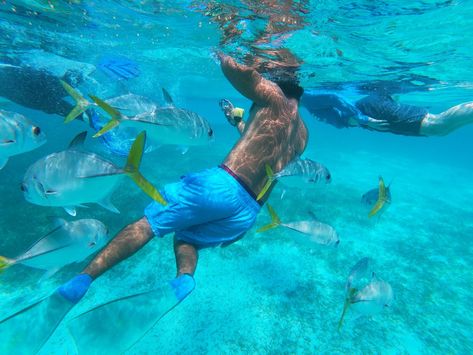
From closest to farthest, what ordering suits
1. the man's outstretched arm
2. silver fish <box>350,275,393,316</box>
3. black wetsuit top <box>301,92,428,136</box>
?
the man's outstretched arm, silver fish <box>350,275,393,316</box>, black wetsuit top <box>301,92,428,136</box>

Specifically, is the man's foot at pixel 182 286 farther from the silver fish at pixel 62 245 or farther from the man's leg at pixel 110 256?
the silver fish at pixel 62 245

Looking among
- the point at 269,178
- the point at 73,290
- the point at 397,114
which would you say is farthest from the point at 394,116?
the point at 73,290

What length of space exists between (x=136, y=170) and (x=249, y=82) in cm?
234

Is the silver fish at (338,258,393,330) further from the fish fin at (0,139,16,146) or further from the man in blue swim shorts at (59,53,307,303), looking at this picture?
the fish fin at (0,139,16,146)

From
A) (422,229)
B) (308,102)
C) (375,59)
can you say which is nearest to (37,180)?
(308,102)

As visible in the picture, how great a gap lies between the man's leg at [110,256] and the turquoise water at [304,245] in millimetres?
1827

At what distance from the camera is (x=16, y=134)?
3.67 metres

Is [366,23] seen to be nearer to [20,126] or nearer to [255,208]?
[255,208]

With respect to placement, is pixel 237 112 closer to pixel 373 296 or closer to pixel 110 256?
pixel 110 256

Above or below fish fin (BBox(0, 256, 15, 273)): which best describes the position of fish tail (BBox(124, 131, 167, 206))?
above

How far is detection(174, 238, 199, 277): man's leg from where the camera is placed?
12.8 ft

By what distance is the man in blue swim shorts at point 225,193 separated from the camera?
13.1 ft

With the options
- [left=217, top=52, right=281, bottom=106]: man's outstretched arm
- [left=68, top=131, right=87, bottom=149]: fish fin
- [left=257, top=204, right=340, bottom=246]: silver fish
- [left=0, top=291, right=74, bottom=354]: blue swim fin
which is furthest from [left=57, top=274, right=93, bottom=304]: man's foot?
[left=217, top=52, right=281, bottom=106]: man's outstretched arm

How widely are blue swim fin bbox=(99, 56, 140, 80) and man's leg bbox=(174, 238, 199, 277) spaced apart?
16806mm
